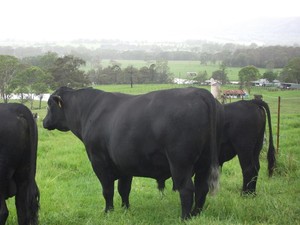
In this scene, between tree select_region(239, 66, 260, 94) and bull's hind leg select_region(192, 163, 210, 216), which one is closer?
bull's hind leg select_region(192, 163, 210, 216)

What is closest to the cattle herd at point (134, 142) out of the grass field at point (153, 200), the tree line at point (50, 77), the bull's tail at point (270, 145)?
the grass field at point (153, 200)

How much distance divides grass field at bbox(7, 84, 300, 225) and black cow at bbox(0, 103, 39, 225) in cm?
57

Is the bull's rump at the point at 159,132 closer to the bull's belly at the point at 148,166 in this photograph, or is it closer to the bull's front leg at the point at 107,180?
the bull's belly at the point at 148,166

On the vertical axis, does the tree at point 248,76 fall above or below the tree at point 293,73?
below

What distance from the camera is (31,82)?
52000mm

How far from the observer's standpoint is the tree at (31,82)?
161 feet

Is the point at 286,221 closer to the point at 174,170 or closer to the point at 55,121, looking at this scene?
the point at 174,170

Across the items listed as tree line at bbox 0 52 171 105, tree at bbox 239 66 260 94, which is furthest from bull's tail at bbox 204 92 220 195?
tree line at bbox 0 52 171 105

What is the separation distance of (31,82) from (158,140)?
164 feet

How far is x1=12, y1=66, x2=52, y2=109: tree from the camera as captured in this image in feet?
161

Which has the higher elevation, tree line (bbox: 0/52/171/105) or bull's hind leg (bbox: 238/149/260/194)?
bull's hind leg (bbox: 238/149/260/194)

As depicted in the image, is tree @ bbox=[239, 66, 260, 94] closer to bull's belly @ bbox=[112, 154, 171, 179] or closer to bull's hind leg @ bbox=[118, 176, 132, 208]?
bull's hind leg @ bbox=[118, 176, 132, 208]

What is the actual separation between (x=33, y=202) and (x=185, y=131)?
1.94 metres

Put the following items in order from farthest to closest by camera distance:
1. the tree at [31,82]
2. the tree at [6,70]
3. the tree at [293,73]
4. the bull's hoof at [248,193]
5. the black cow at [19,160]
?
the tree at [6,70]
the tree at [31,82]
the tree at [293,73]
the bull's hoof at [248,193]
the black cow at [19,160]
